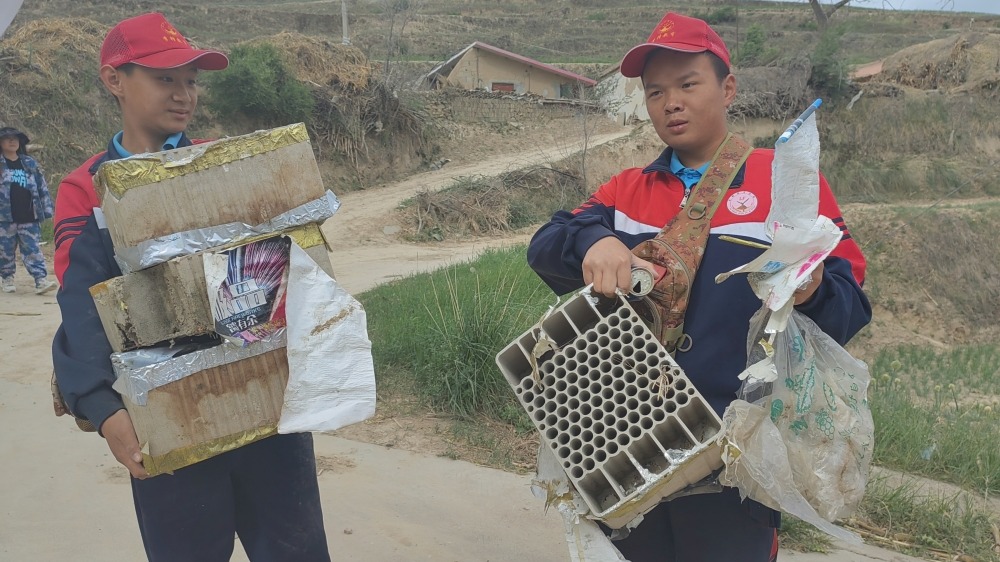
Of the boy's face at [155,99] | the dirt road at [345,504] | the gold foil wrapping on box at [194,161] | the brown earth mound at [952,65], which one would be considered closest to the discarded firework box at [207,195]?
the gold foil wrapping on box at [194,161]

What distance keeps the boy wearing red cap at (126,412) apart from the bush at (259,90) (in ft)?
46.5

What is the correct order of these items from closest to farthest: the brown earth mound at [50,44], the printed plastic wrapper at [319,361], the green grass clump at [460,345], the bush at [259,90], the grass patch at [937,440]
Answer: the printed plastic wrapper at [319,361] → the grass patch at [937,440] → the green grass clump at [460,345] → the brown earth mound at [50,44] → the bush at [259,90]

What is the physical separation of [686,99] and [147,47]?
1343 millimetres

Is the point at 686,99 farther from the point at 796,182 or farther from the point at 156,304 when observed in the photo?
the point at 156,304

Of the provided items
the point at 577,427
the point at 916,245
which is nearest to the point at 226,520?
the point at 577,427

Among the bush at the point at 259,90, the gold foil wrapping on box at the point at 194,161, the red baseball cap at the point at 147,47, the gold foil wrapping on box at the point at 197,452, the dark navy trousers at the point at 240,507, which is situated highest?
the red baseball cap at the point at 147,47

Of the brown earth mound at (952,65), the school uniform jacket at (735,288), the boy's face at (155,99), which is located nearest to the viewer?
the school uniform jacket at (735,288)

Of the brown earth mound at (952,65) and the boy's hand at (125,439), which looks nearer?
the boy's hand at (125,439)

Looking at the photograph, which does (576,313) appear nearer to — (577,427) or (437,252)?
(577,427)

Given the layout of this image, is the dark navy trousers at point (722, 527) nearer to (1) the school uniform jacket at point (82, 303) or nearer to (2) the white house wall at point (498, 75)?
(1) the school uniform jacket at point (82, 303)

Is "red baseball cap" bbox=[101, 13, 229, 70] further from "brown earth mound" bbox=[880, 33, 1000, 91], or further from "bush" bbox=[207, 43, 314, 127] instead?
"brown earth mound" bbox=[880, 33, 1000, 91]

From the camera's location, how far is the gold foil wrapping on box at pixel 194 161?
5.24 feet

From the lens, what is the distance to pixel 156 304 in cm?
167

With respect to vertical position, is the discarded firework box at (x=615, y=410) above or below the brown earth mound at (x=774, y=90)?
above
